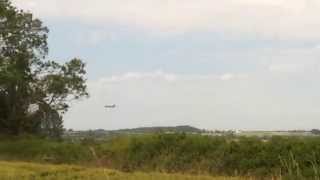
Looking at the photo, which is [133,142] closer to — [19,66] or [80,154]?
[80,154]

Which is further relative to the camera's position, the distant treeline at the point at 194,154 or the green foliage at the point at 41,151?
the green foliage at the point at 41,151

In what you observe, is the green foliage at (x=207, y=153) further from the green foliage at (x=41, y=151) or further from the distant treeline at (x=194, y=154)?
the green foliage at (x=41, y=151)

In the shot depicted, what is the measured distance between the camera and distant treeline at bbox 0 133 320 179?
27609 millimetres

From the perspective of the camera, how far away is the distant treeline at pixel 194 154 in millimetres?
27609

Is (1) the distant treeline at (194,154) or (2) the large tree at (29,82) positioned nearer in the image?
(1) the distant treeline at (194,154)

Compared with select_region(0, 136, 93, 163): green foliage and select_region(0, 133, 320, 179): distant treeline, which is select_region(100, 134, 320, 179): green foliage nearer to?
select_region(0, 133, 320, 179): distant treeline

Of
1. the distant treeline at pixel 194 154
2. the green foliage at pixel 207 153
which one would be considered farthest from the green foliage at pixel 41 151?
the green foliage at pixel 207 153

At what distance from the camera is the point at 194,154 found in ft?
105

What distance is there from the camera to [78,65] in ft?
169

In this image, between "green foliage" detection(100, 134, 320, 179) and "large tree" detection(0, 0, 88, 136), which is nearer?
"green foliage" detection(100, 134, 320, 179)

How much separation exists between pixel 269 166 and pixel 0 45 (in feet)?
92.6

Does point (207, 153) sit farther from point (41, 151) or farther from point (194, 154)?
point (41, 151)

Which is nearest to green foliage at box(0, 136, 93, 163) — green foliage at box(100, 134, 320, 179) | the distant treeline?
the distant treeline

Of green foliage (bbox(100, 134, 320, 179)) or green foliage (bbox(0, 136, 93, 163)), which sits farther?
green foliage (bbox(0, 136, 93, 163))
